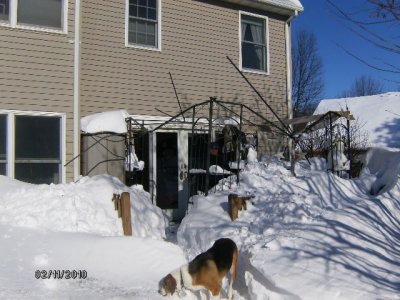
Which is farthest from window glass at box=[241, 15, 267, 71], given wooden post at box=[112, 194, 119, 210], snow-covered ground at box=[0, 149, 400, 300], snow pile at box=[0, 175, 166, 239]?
wooden post at box=[112, 194, 119, 210]

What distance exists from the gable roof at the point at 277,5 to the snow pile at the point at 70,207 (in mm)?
6950

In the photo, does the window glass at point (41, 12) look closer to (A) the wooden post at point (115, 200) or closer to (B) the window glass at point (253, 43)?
(A) the wooden post at point (115, 200)

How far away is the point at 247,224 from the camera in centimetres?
690

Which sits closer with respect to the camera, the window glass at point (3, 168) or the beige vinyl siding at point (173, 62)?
the window glass at point (3, 168)

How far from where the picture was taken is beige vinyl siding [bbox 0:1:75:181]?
883 cm

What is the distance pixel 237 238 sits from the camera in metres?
6.43

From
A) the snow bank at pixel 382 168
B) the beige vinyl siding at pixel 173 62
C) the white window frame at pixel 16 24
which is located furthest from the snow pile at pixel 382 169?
the white window frame at pixel 16 24

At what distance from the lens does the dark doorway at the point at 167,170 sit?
1085 cm

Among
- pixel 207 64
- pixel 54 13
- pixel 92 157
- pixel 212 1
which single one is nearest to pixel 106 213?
pixel 92 157

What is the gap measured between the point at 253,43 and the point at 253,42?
0.12 ft

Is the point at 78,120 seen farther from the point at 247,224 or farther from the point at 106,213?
the point at 247,224

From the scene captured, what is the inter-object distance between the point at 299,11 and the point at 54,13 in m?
7.47

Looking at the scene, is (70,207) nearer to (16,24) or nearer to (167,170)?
(167,170)

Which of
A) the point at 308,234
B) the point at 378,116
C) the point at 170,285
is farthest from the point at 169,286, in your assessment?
the point at 378,116
